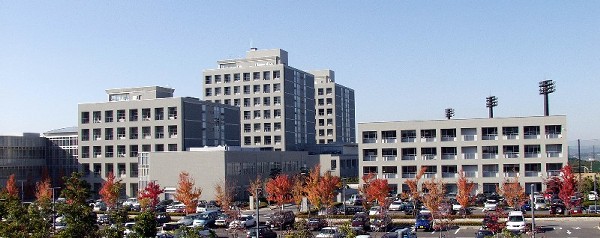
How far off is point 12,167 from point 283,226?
5327 cm

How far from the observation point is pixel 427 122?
285 feet

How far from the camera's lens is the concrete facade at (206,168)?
81.4m

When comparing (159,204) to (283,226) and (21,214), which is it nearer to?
(283,226)

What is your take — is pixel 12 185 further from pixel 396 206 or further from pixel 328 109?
pixel 328 109

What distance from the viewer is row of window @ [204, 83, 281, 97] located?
124500 millimetres

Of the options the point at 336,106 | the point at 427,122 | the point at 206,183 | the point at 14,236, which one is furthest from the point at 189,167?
the point at 336,106

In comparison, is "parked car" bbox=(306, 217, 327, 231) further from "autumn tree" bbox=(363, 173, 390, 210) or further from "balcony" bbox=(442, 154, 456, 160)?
"balcony" bbox=(442, 154, 456, 160)

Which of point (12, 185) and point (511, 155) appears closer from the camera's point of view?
point (12, 185)

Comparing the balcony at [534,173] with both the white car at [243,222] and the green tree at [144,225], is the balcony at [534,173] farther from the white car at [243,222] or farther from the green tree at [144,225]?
the green tree at [144,225]

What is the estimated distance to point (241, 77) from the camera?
125438 mm

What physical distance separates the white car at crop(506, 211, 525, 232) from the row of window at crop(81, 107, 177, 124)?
55479mm

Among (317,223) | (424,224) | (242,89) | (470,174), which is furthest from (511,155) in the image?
(242,89)

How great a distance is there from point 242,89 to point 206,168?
1783 inches

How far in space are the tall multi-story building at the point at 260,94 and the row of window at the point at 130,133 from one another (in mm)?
31583
